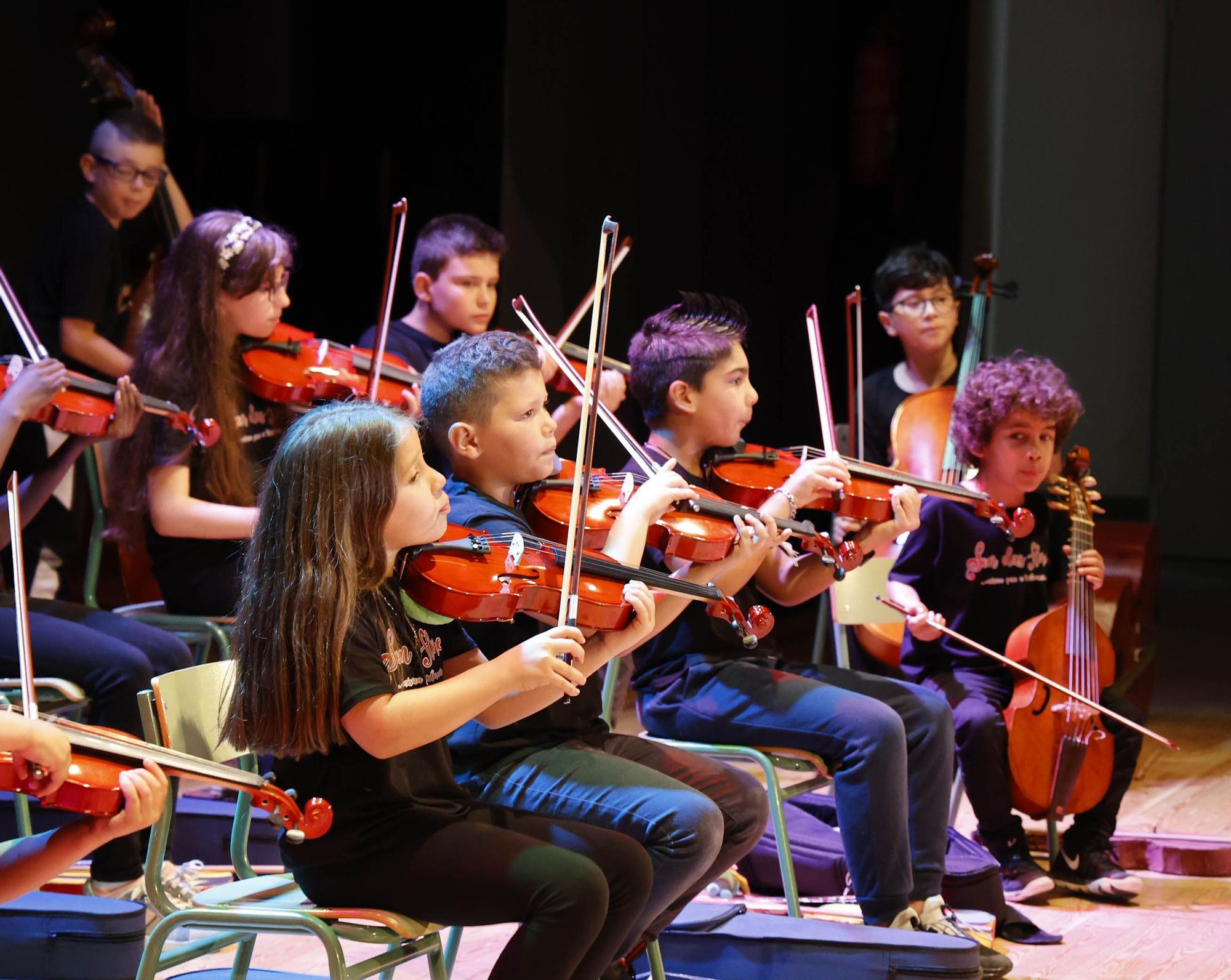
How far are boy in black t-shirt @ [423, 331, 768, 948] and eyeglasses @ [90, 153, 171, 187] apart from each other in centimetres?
159

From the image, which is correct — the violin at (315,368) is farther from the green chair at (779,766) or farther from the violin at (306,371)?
the green chair at (779,766)

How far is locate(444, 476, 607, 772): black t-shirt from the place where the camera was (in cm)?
193

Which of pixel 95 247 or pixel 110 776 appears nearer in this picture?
pixel 110 776

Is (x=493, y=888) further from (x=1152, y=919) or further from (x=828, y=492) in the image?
(x=1152, y=919)

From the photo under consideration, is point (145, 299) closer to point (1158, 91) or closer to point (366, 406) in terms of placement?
point (366, 406)

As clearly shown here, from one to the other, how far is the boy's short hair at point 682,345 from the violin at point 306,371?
1.57ft

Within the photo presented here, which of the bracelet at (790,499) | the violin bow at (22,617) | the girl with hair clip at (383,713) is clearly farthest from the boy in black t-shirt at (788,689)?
the violin bow at (22,617)

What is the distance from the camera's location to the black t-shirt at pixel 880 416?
3621 millimetres

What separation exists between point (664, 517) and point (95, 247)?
180 cm

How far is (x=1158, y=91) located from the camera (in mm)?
4852

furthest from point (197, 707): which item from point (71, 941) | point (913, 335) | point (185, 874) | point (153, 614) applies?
point (913, 335)

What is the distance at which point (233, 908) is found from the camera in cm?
157

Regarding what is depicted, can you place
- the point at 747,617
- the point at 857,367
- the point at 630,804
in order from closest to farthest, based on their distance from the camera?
the point at 630,804, the point at 747,617, the point at 857,367

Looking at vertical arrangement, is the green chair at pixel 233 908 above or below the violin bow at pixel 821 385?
below
